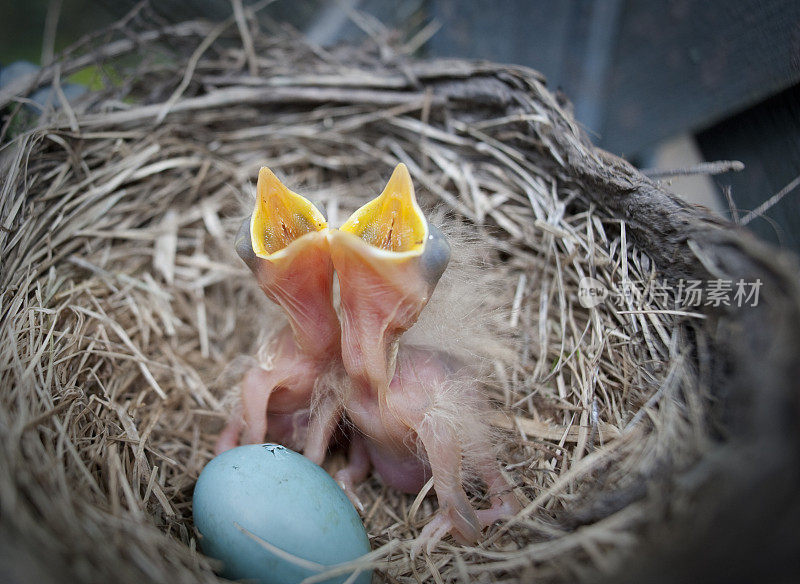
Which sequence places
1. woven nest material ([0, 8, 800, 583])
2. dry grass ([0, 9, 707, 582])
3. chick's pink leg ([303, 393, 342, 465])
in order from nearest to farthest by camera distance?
woven nest material ([0, 8, 800, 583]), dry grass ([0, 9, 707, 582]), chick's pink leg ([303, 393, 342, 465])

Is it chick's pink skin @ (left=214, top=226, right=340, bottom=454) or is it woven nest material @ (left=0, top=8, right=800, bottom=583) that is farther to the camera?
chick's pink skin @ (left=214, top=226, right=340, bottom=454)

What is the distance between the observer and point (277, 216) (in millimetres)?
958

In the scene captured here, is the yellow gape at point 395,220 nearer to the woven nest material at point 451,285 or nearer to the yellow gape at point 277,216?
the yellow gape at point 277,216

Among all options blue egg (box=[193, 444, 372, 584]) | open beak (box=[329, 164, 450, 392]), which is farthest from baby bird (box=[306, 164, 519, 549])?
blue egg (box=[193, 444, 372, 584])

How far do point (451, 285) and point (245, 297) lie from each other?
2.00ft

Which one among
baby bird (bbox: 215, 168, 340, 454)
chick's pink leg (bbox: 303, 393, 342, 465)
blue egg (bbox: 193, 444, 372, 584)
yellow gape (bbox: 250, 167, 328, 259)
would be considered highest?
yellow gape (bbox: 250, 167, 328, 259)

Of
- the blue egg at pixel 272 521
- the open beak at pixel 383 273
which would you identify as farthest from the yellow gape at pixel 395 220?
the blue egg at pixel 272 521

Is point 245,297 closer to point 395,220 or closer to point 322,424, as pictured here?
point 322,424

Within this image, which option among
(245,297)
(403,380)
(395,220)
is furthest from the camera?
(245,297)

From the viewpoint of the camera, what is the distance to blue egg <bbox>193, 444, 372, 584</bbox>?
78 centimetres

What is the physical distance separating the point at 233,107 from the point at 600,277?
1061 mm

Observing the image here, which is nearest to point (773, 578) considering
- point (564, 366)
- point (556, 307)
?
point (564, 366)

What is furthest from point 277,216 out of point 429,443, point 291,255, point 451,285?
point 429,443

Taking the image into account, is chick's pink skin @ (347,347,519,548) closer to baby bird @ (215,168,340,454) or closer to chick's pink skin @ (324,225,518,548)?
chick's pink skin @ (324,225,518,548)
